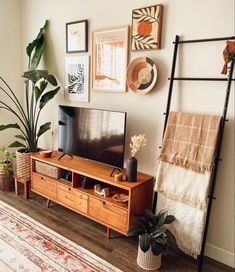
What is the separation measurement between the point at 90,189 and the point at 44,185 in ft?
2.13

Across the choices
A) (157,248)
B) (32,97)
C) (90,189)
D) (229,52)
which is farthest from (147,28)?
(157,248)

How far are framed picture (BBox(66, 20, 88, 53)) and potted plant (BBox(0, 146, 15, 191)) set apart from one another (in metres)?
1.61

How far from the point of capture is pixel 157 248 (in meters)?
1.92

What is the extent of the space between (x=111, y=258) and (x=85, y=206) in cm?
56

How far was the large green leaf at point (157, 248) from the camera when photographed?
192 centimetres

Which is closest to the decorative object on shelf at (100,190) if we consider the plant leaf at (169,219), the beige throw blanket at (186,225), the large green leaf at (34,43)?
the beige throw blanket at (186,225)

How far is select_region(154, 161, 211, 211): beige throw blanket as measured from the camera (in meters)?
1.98

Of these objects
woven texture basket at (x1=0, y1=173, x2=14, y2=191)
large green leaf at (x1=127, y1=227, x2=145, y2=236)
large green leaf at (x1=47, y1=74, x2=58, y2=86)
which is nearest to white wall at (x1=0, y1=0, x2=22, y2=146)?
woven texture basket at (x1=0, y1=173, x2=14, y2=191)

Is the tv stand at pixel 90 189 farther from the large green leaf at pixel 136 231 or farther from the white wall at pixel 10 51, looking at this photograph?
the white wall at pixel 10 51

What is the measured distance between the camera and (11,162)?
3.50 metres

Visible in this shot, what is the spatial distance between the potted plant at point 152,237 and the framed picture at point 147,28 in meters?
1.44

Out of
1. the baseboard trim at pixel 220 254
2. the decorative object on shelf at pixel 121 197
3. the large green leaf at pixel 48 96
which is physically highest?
the large green leaf at pixel 48 96

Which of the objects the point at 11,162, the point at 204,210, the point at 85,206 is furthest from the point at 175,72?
the point at 11,162

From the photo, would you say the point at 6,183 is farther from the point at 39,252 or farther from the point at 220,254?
the point at 220,254
